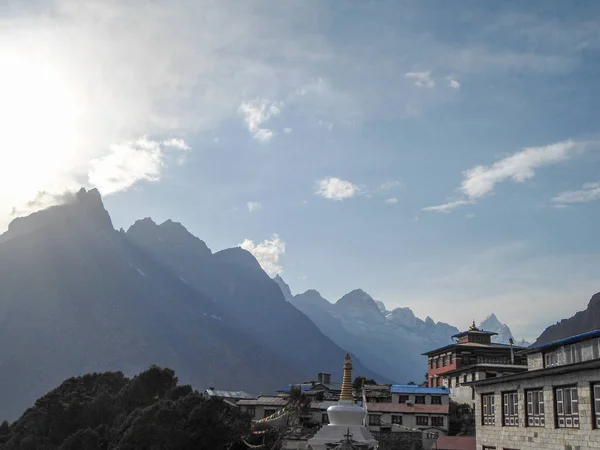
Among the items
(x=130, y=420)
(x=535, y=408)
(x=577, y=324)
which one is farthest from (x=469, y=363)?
(x=577, y=324)

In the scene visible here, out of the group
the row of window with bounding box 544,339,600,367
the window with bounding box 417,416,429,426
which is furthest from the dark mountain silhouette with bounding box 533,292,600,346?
the row of window with bounding box 544,339,600,367

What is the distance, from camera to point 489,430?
36969 millimetres

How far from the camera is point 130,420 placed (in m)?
56.7

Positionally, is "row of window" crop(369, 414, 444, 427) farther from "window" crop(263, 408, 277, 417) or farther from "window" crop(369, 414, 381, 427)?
"window" crop(263, 408, 277, 417)

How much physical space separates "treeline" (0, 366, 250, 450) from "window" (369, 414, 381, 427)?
1349 centimetres

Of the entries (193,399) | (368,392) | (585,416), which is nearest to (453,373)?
(368,392)

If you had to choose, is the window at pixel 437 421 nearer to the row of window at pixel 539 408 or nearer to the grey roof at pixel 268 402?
the grey roof at pixel 268 402

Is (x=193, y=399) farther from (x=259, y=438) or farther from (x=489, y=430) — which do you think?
(x=489, y=430)

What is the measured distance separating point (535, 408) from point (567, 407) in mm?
3015

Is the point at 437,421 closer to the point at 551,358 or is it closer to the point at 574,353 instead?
the point at 551,358

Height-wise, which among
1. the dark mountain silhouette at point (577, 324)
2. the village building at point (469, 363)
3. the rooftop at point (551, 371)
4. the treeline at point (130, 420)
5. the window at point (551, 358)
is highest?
the dark mountain silhouette at point (577, 324)

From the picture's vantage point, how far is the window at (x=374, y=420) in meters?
60.6

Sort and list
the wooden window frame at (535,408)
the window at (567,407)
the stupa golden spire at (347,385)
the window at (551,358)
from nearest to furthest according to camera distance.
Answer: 1. the window at (567,407)
2. the wooden window frame at (535,408)
3. the stupa golden spire at (347,385)
4. the window at (551,358)

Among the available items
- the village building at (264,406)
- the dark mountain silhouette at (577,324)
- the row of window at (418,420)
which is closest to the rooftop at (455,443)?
the row of window at (418,420)
